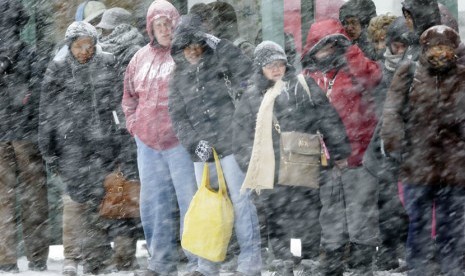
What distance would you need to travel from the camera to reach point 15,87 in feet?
39.2

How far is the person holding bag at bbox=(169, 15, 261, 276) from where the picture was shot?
1063 cm

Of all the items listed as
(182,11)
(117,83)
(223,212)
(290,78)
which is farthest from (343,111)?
(182,11)

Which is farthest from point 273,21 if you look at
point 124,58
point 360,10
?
point 124,58

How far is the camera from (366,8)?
1229cm

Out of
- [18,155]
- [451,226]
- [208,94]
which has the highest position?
[208,94]

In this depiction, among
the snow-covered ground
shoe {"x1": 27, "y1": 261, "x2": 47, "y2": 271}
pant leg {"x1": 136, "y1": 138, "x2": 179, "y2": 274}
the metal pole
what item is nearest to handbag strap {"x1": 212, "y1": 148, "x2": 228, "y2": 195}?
pant leg {"x1": 136, "y1": 138, "x2": 179, "y2": 274}

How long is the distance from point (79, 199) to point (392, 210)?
253 centimetres

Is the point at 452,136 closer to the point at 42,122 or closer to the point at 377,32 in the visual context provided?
the point at 377,32

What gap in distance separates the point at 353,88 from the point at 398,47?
0.73 m

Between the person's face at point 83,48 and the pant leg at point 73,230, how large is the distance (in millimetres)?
1138

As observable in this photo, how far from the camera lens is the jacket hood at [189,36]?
418 inches

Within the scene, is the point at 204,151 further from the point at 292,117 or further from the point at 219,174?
the point at 292,117

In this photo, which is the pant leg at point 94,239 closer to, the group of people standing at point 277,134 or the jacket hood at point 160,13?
the group of people standing at point 277,134

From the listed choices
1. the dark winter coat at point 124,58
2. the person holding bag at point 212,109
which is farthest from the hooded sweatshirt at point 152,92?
the dark winter coat at point 124,58
